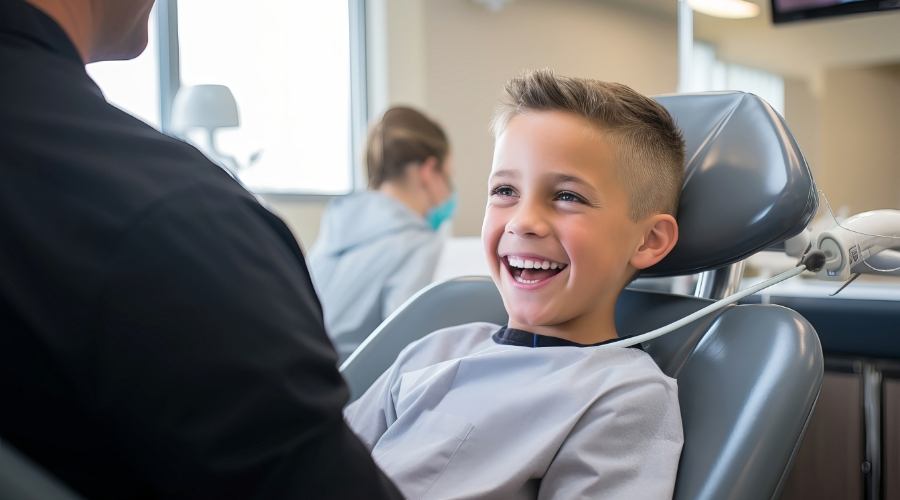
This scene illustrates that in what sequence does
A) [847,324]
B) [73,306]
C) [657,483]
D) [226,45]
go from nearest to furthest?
[73,306]
[657,483]
[847,324]
[226,45]

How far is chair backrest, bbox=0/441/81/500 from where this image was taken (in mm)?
336

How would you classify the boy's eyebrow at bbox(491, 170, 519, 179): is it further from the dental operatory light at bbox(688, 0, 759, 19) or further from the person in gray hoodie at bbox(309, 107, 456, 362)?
the dental operatory light at bbox(688, 0, 759, 19)

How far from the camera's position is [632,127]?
43.2 inches

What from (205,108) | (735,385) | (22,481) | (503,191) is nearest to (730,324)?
(735,385)

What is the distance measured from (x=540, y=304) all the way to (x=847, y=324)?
96 centimetres

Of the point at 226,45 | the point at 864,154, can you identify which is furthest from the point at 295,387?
the point at 226,45

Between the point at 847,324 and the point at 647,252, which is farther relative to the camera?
the point at 847,324

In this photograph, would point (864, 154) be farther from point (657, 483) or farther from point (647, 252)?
point (657, 483)

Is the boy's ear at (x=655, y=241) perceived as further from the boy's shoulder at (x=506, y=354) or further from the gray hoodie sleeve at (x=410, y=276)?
the gray hoodie sleeve at (x=410, y=276)

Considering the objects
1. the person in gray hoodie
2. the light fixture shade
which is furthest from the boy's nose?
the light fixture shade

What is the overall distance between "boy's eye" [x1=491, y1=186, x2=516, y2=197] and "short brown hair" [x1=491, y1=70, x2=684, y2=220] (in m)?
0.10

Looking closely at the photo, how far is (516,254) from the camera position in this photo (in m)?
1.09

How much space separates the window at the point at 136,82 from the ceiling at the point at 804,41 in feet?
7.22

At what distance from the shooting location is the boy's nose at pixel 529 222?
105 cm
